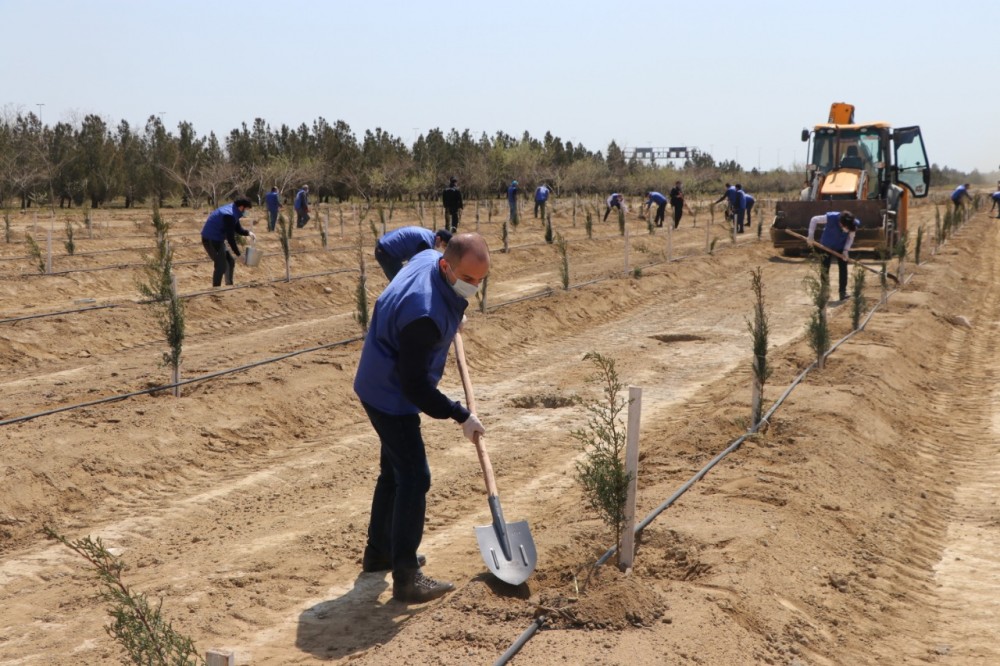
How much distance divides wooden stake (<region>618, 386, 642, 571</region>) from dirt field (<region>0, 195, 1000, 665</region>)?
17 cm

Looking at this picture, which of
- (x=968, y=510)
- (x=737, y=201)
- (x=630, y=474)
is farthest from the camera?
(x=737, y=201)

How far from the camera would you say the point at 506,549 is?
4.41 metres

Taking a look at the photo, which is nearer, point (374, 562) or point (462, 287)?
point (462, 287)

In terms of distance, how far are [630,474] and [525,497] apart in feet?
6.51

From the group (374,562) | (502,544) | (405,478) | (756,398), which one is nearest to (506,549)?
(502,544)

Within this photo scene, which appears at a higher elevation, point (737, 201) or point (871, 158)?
point (871, 158)

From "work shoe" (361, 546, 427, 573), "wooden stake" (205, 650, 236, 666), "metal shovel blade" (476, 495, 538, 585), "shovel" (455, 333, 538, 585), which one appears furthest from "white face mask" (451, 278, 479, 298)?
"wooden stake" (205, 650, 236, 666)

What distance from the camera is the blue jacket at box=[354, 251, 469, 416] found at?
13.6ft

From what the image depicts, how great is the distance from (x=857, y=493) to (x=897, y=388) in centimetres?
349

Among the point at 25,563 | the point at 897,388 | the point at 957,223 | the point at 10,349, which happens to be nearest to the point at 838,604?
the point at 25,563

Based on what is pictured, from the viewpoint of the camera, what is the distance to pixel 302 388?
28.3 ft

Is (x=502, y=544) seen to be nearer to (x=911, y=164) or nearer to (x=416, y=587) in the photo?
(x=416, y=587)

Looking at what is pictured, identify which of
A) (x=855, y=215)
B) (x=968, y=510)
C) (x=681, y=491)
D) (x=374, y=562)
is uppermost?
(x=855, y=215)

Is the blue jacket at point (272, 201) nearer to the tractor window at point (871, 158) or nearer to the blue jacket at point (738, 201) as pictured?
the blue jacket at point (738, 201)
